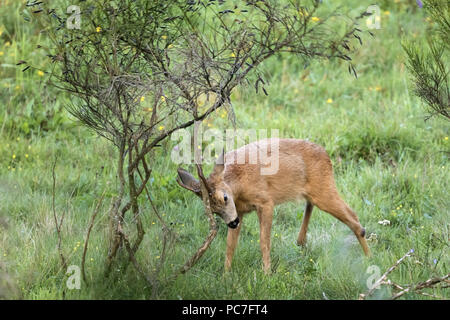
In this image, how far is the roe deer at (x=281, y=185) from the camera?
624cm

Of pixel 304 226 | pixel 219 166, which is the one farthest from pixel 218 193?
pixel 304 226

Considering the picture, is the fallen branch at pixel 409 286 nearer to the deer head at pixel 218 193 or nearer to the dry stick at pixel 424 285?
the dry stick at pixel 424 285

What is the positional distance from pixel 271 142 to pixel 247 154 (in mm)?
328

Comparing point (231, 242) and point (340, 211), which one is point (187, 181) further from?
point (340, 211)

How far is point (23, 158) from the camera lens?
27.2 feet

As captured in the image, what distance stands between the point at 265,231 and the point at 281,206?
1.34m

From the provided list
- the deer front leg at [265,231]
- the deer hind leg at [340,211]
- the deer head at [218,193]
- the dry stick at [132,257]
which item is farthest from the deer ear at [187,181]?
the deer hind leg at [340,211]

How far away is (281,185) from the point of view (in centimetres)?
651

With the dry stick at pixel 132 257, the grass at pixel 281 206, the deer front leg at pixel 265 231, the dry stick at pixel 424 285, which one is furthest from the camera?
the deer front leg at pixel 265 231

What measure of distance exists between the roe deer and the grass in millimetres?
233

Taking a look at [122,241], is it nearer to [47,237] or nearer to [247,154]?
[47,237]

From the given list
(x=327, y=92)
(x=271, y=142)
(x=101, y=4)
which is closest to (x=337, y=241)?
(x=271, y=142)

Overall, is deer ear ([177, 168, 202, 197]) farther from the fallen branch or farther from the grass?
the fallen branch

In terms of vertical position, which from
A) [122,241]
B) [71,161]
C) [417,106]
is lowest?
[122,241]
